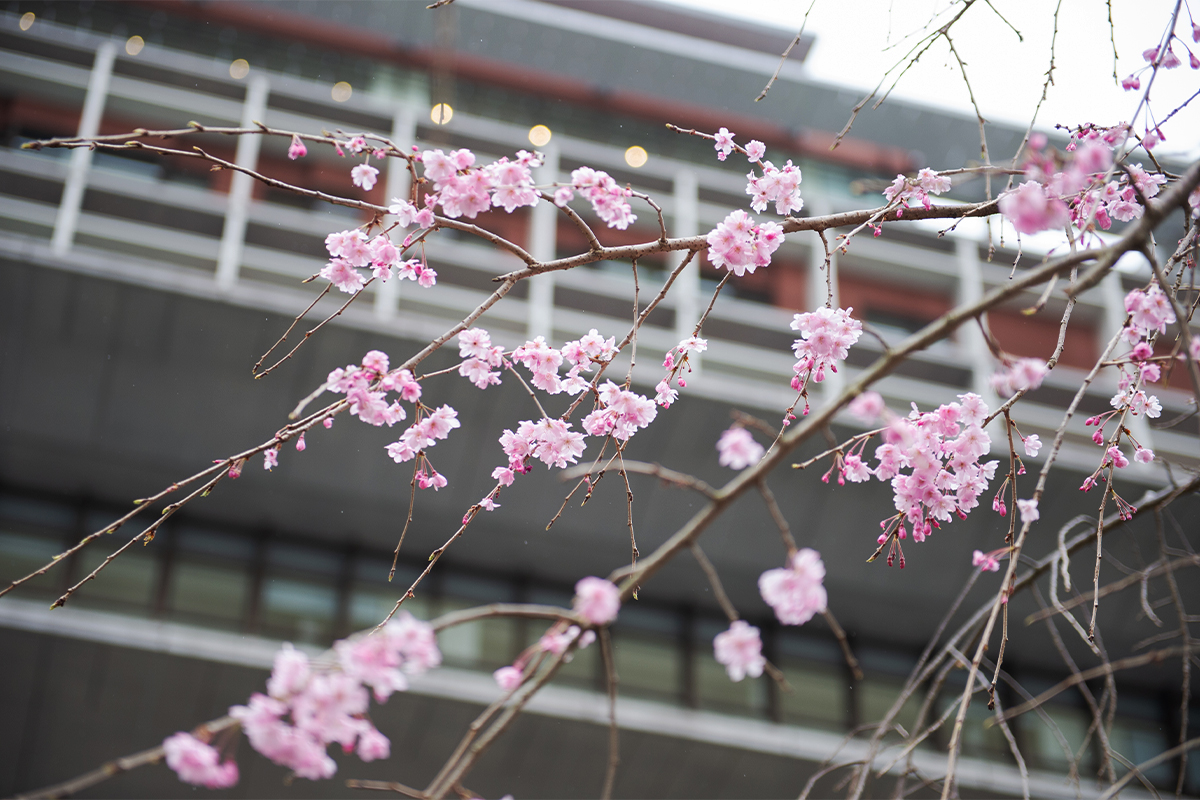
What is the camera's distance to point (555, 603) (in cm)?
750

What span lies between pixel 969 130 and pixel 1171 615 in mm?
5718

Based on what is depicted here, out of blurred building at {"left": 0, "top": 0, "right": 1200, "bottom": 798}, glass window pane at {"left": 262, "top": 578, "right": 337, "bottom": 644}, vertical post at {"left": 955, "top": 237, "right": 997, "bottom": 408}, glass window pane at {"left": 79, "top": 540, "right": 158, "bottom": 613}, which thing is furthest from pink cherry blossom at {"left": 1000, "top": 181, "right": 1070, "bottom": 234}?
vertical post at {"left": 955, "top": 237, "right": 997, "bottom": 408}

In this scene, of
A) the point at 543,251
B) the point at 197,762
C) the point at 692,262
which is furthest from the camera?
the point at 692,262

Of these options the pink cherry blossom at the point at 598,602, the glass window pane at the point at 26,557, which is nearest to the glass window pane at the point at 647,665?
the glass window pane at the point at 26,557

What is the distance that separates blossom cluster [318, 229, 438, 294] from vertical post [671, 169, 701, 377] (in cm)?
493

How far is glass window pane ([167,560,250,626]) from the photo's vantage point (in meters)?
6.78

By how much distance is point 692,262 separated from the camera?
8.15 meters

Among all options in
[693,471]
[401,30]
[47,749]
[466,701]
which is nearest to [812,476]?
[693,471]

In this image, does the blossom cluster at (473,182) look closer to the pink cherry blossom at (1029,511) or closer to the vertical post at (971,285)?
the pink cherry blossom at (1029,511)

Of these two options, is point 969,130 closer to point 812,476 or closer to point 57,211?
Answer: point 812,476

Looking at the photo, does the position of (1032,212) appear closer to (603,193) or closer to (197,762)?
(603,193)

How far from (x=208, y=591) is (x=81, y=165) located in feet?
11.7

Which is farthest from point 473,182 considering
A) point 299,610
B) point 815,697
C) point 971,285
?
point 971,285

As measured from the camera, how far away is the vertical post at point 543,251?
24.6 feet
